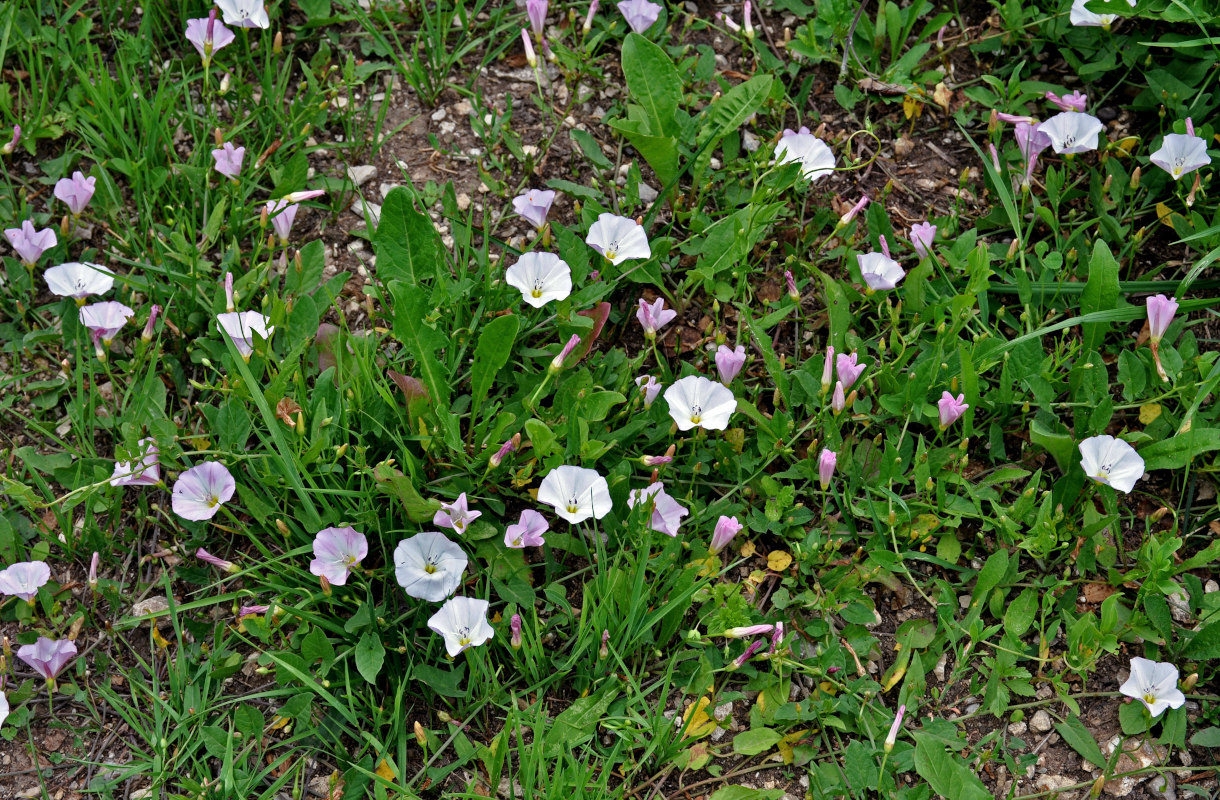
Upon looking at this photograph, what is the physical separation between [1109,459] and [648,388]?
106 centimetres

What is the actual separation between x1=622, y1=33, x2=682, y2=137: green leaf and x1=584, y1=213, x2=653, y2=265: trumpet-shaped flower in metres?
0.31

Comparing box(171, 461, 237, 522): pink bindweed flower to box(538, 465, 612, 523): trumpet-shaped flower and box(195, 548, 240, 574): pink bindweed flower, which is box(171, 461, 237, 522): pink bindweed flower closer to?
box(195, 548, 240, 574): pink bindweed flower

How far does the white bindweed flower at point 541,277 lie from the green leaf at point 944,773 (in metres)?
1.26

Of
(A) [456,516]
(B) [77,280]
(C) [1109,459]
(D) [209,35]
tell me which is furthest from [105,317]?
(C) [1109,459]

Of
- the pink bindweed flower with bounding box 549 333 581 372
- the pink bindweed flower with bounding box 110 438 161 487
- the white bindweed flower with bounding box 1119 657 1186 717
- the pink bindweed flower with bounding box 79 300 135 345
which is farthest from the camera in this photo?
the pink bindweed flower with bounding box 79 300 135 345

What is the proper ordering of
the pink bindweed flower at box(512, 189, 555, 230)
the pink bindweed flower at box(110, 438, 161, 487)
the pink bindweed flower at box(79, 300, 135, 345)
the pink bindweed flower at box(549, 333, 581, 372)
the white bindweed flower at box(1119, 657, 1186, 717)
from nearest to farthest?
the white bindweed flower at box(1119, 657, 1186, 717)
the pink bindweed flower at box(110, 438, 161, 487)
the pink bindweed flower at box(549, 333, 581, 372)
the pink bindweed flower at box(79, 300, 135, 345)
the pink bindweed flower at box(512, 189, 555, 230)

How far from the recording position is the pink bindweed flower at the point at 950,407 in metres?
2.36

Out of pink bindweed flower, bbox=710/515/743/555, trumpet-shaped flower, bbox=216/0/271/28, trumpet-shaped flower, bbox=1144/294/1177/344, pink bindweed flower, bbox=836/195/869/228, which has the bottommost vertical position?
pink bindweed flower, bbox=710/515/743/555

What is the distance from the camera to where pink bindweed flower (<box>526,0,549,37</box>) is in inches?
115

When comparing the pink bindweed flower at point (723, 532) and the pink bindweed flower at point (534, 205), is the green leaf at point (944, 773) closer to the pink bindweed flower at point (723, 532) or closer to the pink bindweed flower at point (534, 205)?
the pink bindweed flower at point (723, 532)

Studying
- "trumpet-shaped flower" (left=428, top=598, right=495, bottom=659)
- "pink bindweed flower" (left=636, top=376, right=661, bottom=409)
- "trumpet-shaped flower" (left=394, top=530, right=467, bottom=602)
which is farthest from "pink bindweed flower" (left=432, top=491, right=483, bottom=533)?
"pink bindweed flower" (left=636, top=376, right=661, bottom=409)

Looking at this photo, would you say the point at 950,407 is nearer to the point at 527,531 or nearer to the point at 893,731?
the point at 893,731

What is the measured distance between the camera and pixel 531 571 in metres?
2.38

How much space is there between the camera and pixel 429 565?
221cm
